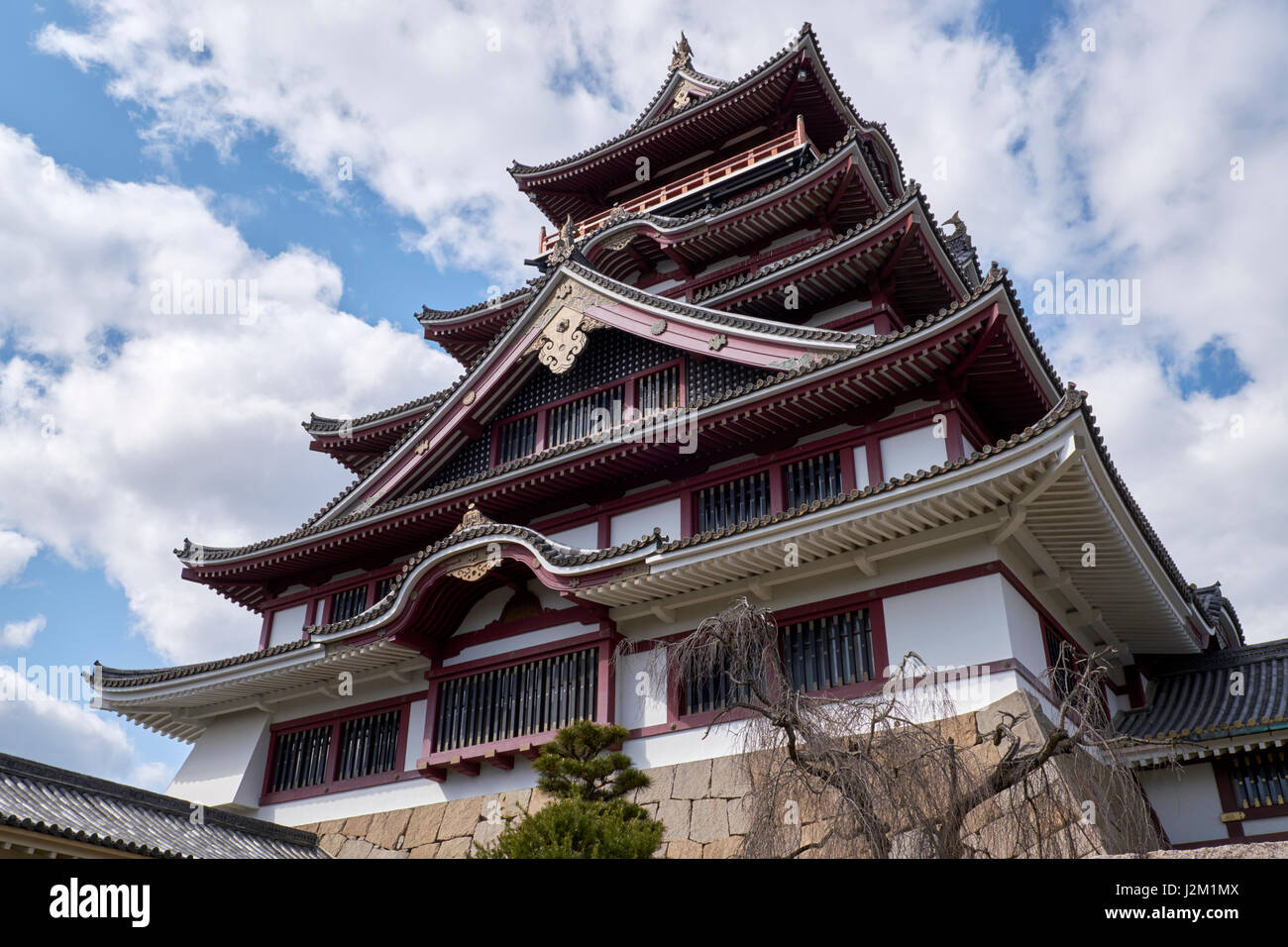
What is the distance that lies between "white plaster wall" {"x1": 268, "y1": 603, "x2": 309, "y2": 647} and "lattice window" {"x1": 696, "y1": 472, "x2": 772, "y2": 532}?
29.0 ft

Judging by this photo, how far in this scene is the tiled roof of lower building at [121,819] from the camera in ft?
33.4

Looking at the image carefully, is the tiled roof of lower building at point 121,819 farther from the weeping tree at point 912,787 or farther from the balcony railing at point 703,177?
the balcony railing at point 703,177

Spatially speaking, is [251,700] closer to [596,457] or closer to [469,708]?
[469,708]

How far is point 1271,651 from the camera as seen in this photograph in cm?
1491

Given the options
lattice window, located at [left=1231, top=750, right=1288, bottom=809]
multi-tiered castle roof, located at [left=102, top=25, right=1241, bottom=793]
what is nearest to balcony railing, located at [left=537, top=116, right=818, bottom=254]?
multi-tiered castle roof, located at [left=102, top=25, right=1241, bottom=793]

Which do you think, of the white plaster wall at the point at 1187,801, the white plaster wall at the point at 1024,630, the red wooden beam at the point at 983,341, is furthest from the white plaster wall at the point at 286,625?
the white plaster wall at the point at 1187,801

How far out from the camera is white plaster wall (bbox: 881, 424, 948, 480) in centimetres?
1364

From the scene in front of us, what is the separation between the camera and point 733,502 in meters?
15.1

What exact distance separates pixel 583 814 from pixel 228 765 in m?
11.0

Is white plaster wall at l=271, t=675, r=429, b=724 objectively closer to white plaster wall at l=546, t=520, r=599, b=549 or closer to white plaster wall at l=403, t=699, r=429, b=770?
white plaster wall at l=403, t=699, r=429, b=770

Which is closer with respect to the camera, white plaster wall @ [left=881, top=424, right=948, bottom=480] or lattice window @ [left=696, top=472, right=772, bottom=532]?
white plaster wall @ [left=881, top=424, right=948, bottom=480]

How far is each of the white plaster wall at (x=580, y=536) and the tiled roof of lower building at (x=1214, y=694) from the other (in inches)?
340
